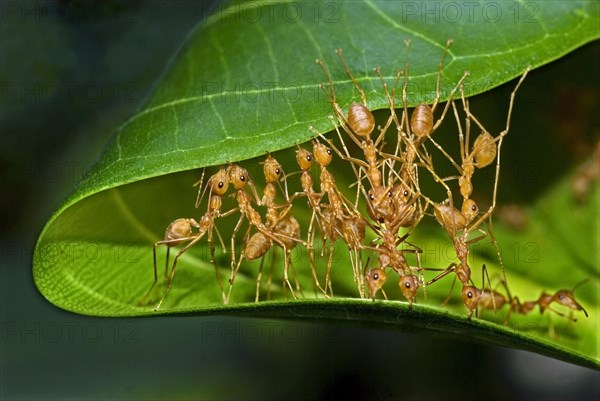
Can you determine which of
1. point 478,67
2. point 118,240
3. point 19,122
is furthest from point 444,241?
point 19,122

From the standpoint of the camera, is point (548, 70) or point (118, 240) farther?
point (548, 70)

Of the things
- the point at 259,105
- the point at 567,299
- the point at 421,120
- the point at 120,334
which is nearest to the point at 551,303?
the point at 567,299

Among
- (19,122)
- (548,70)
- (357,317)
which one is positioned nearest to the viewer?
(357,317)

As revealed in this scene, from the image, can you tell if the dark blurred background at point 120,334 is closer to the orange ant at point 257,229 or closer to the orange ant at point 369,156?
the orange ant at point 257,229

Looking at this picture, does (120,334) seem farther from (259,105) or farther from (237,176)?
(259,105)

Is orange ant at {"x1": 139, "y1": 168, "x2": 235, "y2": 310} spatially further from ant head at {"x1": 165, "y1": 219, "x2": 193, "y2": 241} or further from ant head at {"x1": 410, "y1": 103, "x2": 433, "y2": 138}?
ant head at {"x1": 410, "y1": 103, "x2": 433, "y2": 138}

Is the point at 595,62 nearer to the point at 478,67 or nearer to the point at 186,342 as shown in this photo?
the point at 478,67

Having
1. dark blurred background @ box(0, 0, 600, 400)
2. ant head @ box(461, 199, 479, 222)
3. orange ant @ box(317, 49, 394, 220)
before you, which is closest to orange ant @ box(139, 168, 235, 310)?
orange ant @ box(317, 49, 394, 220)
